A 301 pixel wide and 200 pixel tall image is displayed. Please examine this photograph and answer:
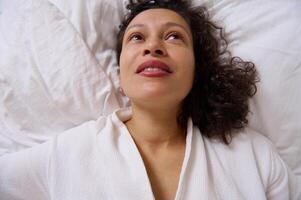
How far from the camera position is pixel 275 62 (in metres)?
1.00

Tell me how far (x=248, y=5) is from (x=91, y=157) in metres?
0.77

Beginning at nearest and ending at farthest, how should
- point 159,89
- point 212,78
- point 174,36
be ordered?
point 159,89 < point 174,36 < point 212,78

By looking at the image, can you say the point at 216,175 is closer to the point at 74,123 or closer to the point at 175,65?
A: the point at 175,65

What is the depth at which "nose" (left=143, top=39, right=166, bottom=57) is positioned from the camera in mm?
891

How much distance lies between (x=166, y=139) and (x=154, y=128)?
0.19ft

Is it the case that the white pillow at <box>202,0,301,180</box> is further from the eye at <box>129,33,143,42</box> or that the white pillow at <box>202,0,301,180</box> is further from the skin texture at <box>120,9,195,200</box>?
the eye at <box>129,33,143,42</box>

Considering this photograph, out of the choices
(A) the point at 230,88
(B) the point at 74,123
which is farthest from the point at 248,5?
(B) the point at 74,123

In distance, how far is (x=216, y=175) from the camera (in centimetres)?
92

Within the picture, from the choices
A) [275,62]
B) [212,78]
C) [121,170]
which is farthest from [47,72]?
[275,62]

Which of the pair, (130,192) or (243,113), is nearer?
(130,192)

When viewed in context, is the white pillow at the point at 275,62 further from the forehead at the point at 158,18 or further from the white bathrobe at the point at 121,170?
the forehead at the point at 158,18

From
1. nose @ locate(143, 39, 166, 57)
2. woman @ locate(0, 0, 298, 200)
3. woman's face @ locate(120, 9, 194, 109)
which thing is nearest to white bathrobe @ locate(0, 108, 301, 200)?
woman @ locate(0, 0, 298, 200)

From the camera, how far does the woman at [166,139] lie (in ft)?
2.89

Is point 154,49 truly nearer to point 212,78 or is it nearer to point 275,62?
point 212,78
